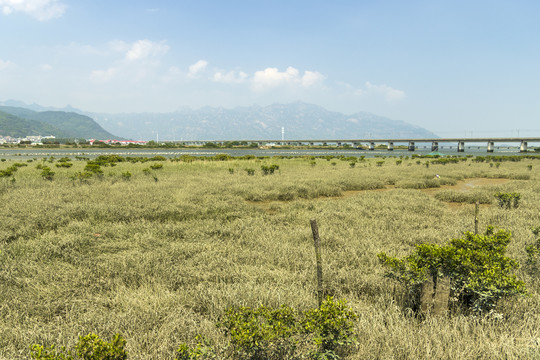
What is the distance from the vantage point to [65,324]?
3.96 meters

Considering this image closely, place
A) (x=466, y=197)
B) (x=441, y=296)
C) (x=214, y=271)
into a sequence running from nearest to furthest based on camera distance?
1. (x=441, y=296)
2. (x=214, y=271)
3. (x=466, y=197)

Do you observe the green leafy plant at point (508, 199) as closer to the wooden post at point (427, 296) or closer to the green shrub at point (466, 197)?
the green shrub at point (466, 197)

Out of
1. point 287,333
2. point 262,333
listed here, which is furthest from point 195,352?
point 287,333

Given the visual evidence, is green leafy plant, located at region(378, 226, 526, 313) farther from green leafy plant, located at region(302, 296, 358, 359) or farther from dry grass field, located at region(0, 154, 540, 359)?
green leafy plant, located at region(302, 296, 358, 359)

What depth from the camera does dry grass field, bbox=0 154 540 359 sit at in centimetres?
364

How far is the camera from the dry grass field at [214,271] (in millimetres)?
3645

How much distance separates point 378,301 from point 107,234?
7.75 meters

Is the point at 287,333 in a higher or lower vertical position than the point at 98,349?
lower

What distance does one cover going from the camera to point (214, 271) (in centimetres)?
579

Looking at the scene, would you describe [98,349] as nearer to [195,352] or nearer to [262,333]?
[195,352]

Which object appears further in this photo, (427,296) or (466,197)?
(466,197)

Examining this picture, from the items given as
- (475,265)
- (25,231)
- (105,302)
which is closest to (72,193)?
(25,231)

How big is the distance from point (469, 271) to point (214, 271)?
4539 mm

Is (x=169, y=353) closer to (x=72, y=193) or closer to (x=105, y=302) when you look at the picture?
(x=105, y=302)
